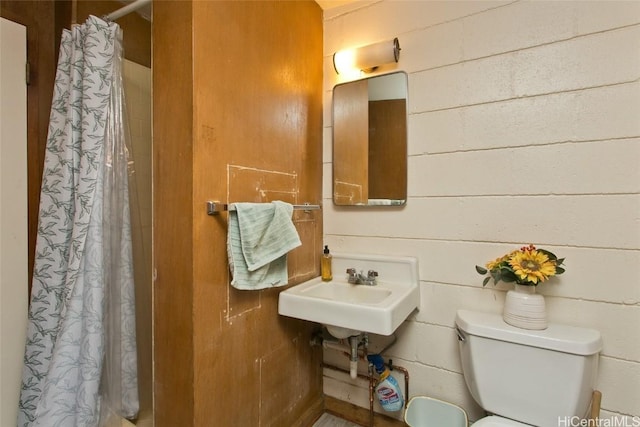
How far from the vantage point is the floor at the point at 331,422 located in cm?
164

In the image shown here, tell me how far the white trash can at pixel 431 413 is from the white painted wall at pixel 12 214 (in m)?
1.71

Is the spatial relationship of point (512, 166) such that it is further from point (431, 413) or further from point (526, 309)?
point (431, 413)

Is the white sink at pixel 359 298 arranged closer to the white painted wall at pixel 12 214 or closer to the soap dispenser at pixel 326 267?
the soap dispenser at pixel 326 267

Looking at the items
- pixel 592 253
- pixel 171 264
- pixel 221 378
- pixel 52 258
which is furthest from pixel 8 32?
pixel 592 253

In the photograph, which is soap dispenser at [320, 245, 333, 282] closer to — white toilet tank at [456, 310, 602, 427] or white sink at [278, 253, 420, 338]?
white sink at [278, 253, 420, 338]

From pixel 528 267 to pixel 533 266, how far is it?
17 mm

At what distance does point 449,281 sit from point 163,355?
125 cm

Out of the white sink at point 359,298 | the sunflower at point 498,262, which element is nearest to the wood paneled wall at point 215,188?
the white sink at point 359,298

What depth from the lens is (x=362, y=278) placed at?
154cm

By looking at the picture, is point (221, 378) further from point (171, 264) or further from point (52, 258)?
point (52, 258)

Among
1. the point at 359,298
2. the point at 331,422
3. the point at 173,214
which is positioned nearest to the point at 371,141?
the point at 359,298

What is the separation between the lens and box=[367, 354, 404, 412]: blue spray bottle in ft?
4.74

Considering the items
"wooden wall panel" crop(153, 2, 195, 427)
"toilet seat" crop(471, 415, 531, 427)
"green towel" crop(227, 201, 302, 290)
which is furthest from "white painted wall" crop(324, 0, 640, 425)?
"wooden wall panel" crop(153, 2, 195, 427)

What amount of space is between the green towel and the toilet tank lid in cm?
80
